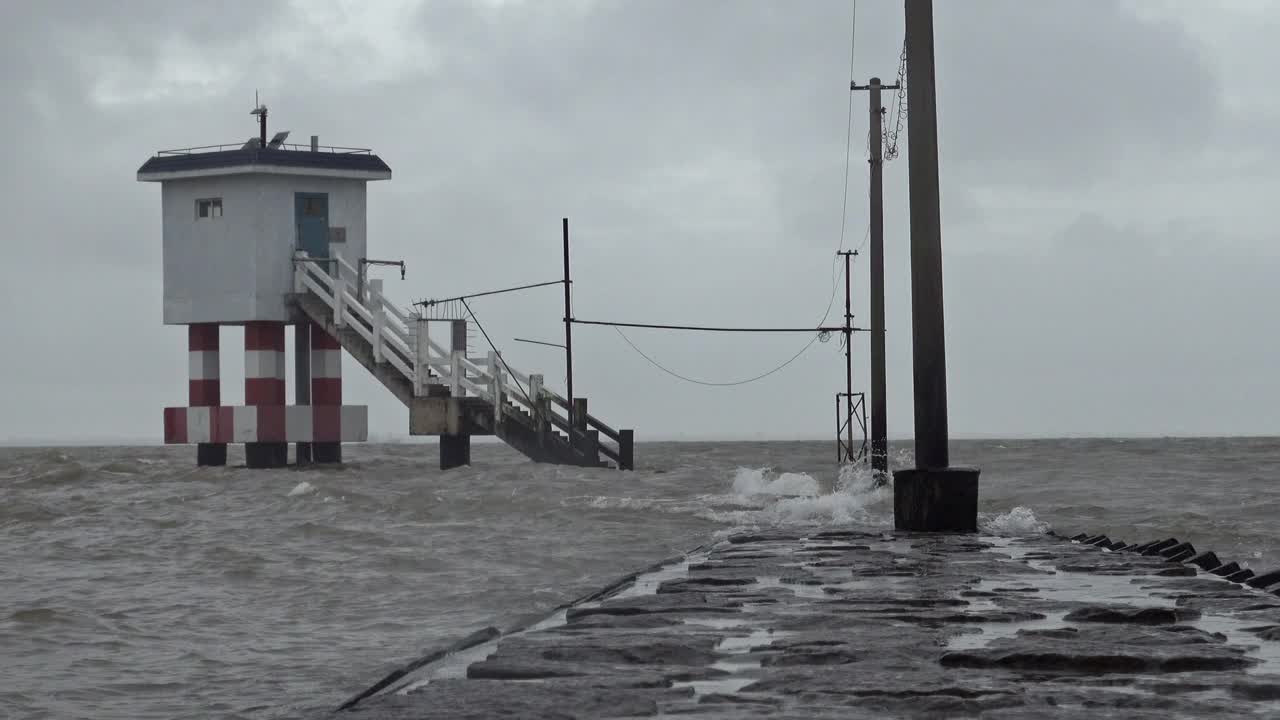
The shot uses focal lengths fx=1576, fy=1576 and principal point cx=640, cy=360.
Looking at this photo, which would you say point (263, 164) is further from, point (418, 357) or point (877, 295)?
point (877, 295)

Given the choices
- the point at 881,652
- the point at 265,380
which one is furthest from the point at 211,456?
the point at 881,652

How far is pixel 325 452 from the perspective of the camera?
40.8 m

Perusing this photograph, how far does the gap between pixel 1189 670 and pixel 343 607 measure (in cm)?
796

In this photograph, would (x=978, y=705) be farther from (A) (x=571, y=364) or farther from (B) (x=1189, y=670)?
(A) (x=571, y=364)

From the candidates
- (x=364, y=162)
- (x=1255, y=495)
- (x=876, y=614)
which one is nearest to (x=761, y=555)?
(x=876, y=614)

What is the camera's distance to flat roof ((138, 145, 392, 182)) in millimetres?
37062

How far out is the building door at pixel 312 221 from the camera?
3741 centimetres

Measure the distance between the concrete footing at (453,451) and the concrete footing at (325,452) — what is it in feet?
19.3

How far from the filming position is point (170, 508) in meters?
24.6

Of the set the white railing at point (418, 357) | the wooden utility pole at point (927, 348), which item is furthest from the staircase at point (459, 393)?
the wooden utility pole at point (927, 348)

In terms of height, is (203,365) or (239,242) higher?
(239,242)

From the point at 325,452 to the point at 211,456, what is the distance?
9.57 ft

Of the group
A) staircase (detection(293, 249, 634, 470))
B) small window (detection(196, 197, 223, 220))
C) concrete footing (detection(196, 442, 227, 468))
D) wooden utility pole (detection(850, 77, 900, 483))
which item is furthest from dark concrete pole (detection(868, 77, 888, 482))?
concrete footing (detection(196, 442, 227, 468))

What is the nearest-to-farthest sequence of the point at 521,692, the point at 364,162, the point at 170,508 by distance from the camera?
1. the point at 521,692
2. the point at 170,508
3. the point at 364,162
